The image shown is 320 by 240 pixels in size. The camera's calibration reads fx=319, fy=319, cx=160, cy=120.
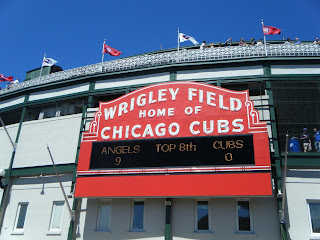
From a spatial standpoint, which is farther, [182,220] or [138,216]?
[138,216]

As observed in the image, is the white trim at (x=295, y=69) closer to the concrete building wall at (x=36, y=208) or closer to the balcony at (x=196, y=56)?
the balcony at (x=196, y=56)

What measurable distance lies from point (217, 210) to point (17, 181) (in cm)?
1220

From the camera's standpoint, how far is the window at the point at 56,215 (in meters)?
17.0

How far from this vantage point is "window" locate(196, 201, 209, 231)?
1466 cm

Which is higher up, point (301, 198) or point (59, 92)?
point (59, 92)

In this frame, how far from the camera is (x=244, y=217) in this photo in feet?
47.1

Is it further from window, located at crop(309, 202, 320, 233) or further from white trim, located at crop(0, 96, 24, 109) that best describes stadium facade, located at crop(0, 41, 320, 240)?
A: white trim, located at crop(0, 96, 24, 109)

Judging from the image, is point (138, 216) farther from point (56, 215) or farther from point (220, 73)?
point (220, 73)

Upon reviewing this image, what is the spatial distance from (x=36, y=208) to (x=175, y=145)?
8.83 metres

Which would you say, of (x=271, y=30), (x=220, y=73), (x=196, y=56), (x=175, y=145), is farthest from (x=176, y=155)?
(x=271, y=30)

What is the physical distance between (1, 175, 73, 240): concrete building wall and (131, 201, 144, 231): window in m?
3.68

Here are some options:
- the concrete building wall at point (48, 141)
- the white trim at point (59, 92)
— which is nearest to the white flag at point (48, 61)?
the white trim at point (59, 92)

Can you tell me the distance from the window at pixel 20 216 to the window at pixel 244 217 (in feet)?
38.8

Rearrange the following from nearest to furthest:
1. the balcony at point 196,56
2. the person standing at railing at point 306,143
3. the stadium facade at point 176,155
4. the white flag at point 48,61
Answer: the stadium facade at point 176,155, the person standing at railing at point 306,143, the balcony at point 196,56, the white flag at point 48,61
